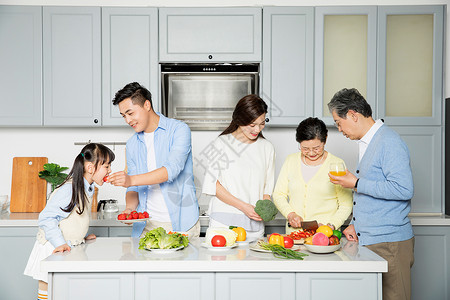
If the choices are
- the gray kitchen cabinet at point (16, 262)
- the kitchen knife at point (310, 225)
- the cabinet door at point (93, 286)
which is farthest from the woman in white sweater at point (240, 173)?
the gray kitchen cabinet at point (16, 262)

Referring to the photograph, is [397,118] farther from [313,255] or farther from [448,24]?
[313,255]

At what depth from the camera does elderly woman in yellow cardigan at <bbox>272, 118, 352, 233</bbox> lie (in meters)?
2.79

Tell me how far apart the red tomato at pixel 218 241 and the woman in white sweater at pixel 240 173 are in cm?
56

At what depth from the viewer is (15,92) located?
3.83 m

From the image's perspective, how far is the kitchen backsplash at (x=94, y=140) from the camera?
4.22 m

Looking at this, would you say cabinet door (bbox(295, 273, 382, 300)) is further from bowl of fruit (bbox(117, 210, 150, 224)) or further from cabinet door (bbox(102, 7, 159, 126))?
cabinet door (bbox(102, 7, 159, 126))

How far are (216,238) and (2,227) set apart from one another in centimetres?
210

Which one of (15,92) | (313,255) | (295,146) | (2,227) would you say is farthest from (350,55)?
(2,227)

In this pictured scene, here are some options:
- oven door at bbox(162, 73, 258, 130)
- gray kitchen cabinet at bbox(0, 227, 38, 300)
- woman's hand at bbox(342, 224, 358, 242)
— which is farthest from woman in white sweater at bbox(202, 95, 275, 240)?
gray kitchen cabinet at bbox(0, 227, 38, 300)

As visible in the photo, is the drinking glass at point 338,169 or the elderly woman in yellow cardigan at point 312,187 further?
the elderly woman in yellow cardigan at point 312,187

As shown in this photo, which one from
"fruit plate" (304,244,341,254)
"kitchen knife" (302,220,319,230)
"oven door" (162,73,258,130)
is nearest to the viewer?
"fruit plate" (304,244,341,254)

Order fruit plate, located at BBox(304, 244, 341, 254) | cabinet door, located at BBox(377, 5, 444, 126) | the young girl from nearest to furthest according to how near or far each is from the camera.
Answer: fruit plate, located at BBox(304, 244, 341, 254), the young girl, cabinet door, located at BBox(377, 5, 444, 126)

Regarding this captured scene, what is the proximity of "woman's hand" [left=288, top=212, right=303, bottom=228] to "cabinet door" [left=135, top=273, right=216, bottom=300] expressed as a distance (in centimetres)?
76

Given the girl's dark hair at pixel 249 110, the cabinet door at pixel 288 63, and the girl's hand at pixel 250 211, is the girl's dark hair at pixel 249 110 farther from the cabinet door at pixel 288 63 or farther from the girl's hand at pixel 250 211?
the cabinet door at pixel 288 63
